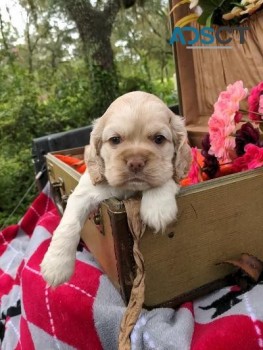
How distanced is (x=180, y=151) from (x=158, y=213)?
0.87 ft

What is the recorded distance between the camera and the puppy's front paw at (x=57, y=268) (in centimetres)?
104

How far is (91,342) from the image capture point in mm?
1151

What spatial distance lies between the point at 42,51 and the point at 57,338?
10.4 ft

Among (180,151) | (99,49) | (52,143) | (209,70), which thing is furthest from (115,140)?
(99,49)

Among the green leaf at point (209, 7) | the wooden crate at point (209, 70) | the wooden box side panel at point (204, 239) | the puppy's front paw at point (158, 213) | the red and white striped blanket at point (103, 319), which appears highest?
the green leaf at point (209, 7)

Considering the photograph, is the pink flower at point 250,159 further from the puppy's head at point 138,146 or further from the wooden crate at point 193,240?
the puppy's head at point 138,146

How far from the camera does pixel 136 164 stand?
3.30 feet

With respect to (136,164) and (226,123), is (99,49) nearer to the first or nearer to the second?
(226,123)

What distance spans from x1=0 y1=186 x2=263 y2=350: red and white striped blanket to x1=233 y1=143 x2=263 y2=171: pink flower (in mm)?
399

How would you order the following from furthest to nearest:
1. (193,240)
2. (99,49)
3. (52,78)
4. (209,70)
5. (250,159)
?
(52,78), (99,49), (209,70), (250,159), (193,240)

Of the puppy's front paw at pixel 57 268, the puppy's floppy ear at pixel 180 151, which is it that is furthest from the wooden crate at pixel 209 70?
the puppy's front paw at pixel 57 268

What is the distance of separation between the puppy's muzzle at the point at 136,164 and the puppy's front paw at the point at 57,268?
12.5 inches

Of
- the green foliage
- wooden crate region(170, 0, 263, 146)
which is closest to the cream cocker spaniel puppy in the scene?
wooden crate region(170, 0, 263, 146)

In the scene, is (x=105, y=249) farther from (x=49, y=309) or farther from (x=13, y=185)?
(x=13, y=185)
